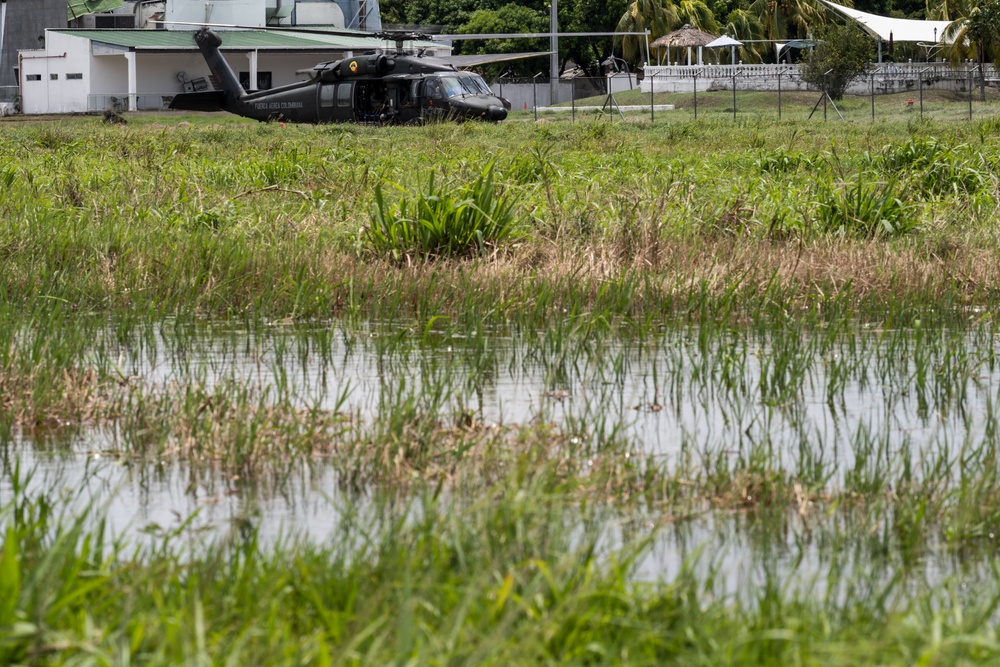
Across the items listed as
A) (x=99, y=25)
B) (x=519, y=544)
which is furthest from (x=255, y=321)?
(x=99, y=25)

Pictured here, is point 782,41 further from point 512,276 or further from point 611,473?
point 611,473

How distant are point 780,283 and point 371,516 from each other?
484cm

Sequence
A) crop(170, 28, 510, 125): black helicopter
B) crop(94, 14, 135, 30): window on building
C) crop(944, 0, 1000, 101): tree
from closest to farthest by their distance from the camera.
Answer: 1. crop(170, 28, 510, 125): black helicopter
2. crop(944, 0, 1000, 101): tree
3. crop(94, 14, 135, 30): window on building

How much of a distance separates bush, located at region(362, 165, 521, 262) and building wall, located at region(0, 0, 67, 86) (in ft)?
173

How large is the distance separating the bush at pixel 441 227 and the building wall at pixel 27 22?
52707mm

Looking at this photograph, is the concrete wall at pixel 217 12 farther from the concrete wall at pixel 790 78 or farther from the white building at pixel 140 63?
the concrete wall at pixel 790 78

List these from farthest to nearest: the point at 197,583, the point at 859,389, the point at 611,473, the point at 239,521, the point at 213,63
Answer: the point at 213,63 → the point at 859,389 → the point at 611,473 → the point at 239,521 → the point at 197,583

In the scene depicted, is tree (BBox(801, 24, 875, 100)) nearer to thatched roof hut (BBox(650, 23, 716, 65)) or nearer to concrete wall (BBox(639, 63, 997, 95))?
concrete wall (BBox(639, 63, 997, 95))

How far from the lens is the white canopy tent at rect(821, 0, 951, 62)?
58.7 meters

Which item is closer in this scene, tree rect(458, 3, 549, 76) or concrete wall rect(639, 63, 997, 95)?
concrete wall rect(639, 63, 997, 95)

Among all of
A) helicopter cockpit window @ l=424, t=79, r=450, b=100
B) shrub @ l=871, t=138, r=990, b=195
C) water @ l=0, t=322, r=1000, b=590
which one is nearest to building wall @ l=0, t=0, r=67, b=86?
helicopter cockpit window @ l=424, t=79, r=450, b=100

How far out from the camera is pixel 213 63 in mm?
38031

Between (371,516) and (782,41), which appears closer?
(371,516)

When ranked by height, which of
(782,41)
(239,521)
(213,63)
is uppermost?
(782,41)
